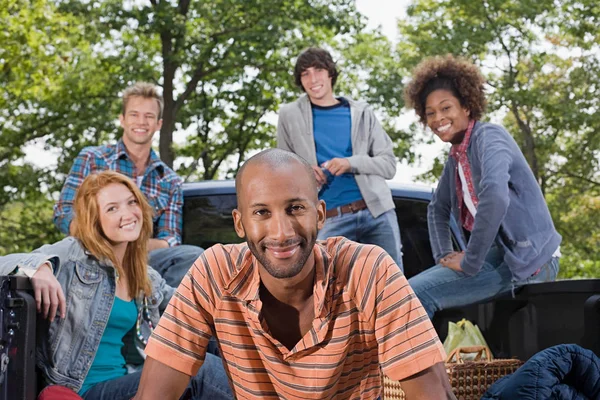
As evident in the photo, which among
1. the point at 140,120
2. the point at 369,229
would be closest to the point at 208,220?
the point at 140,120

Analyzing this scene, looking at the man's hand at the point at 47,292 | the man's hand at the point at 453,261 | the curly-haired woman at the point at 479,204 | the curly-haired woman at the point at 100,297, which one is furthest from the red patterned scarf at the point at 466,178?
the man's hand at the point at 47,292

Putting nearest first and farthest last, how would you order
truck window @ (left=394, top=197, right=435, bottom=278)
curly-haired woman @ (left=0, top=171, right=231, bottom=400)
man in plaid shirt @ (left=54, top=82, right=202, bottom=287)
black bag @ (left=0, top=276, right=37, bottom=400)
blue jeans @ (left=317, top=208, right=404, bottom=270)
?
black bag @ (left=0, top=276, right=37, bottom=400), curly-haired woman @ (left=0, top=171, right=231, bottom=400), man in plaid shirt @ (left=54, top=82, right=202, bottom=287), blue jeans @ (left=317, top=208, right=404, bottom=270), truck window @ (left=394, top=197, right=435, bottom=278)

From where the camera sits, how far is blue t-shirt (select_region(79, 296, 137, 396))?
3.45 metres

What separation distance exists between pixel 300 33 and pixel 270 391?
1587cm

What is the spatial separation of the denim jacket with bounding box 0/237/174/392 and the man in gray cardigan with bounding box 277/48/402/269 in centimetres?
163

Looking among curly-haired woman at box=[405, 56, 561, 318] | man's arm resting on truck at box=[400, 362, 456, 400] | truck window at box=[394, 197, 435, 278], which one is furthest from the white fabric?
man's arm resting on truck at box=[400, 362, 456, 400]

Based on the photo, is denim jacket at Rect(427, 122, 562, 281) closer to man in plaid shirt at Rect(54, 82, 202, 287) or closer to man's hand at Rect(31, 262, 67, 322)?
man in plaid shirt at Rect(54, 82, 202, 287)

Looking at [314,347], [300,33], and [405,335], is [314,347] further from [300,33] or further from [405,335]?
[300,33]

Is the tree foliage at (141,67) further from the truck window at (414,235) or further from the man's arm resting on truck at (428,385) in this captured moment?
the man's arm resting on truck at (428,385)

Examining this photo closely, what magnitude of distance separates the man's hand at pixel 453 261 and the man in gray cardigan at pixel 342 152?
49cm

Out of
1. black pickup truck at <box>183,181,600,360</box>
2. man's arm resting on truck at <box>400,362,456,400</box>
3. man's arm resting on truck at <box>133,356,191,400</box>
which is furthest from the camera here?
black pickup truck at <box>183,181,600,360</box>

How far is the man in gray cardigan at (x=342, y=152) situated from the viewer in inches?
192

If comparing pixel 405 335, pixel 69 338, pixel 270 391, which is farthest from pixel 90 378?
pixel 405 335

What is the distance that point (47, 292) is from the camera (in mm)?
2986
